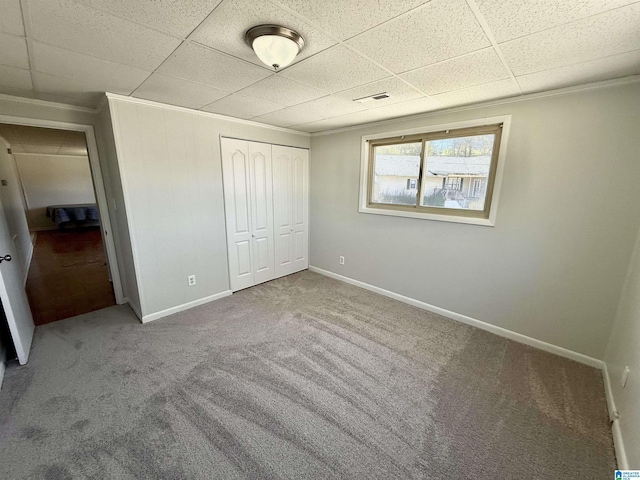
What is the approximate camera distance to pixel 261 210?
3.61 meters

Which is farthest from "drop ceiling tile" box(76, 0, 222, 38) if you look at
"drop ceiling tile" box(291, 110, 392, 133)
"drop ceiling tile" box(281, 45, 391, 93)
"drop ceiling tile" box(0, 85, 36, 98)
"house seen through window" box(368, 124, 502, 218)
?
"house seen through window" box(368, 124, 502, 218)

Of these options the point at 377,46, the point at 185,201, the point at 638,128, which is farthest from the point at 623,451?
the point at 185,201

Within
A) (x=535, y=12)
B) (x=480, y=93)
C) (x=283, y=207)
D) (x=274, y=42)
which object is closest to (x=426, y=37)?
(x=535, y=12)

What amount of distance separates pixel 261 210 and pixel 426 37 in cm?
276

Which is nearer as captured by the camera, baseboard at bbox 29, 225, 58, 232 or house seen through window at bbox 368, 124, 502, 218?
house seen through window at bbox 368, 124, 502, 218

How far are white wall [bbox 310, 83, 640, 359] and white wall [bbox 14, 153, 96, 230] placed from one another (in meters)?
9.73

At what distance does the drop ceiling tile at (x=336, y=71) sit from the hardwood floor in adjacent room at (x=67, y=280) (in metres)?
3.49

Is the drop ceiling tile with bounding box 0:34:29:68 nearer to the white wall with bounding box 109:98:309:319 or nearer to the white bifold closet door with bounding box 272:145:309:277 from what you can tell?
the white wall with bounding box 109:98:309:319

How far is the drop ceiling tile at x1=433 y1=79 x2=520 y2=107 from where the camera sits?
1.99m

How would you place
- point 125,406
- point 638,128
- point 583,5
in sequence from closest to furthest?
1. point 583,5
2. point 125,406
3. point 638,128

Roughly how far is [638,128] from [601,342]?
1699 millimetres

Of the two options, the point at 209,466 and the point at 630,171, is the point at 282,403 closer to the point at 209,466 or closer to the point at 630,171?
the point at 209,466

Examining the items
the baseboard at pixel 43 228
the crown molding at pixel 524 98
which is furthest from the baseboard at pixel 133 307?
the baseboard at pixel 43 228

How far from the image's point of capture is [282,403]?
68.6 inches
